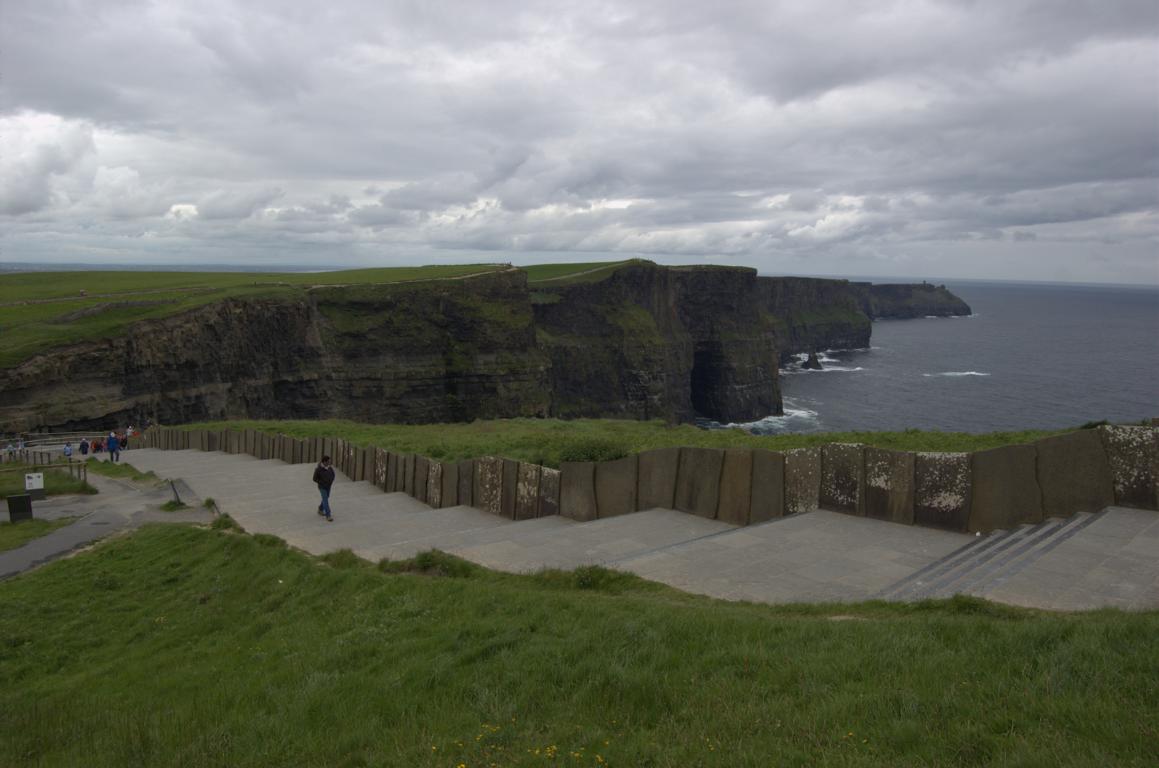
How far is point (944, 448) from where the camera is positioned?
1608cm

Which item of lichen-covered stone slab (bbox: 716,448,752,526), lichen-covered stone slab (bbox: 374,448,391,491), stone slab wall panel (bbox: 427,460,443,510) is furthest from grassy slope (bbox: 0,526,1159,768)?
lichen-covered stone slab (bbox: 374,448,391,491)

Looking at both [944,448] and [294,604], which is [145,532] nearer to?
[294,604]

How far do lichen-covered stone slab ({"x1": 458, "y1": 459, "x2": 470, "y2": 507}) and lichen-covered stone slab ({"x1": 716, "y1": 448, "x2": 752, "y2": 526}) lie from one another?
23.2 ft

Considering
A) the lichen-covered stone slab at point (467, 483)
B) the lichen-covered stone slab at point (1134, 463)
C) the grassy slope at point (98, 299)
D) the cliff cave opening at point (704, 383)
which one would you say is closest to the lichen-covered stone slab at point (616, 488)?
the lichen-covered stone slab at point (467, 483)

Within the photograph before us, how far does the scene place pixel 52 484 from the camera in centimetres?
2561

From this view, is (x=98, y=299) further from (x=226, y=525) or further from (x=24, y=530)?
(x=226, y=525)

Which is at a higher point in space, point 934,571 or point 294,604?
point 934,571

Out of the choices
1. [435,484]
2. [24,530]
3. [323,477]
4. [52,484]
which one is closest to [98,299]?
[52,484]

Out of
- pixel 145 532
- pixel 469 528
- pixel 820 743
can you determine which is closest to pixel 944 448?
pixel 469 528

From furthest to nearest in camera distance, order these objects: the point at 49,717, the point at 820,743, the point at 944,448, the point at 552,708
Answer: the point at 944,448, the point at 49,717, the point at 552,708, the point at 820,743

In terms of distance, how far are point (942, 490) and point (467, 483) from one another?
11.4m

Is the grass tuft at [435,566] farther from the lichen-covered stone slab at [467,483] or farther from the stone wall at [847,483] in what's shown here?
the lichen-covered stone slab at [467,483]

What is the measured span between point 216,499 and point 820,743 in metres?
19.5

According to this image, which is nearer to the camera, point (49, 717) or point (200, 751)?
point (200, 751)
